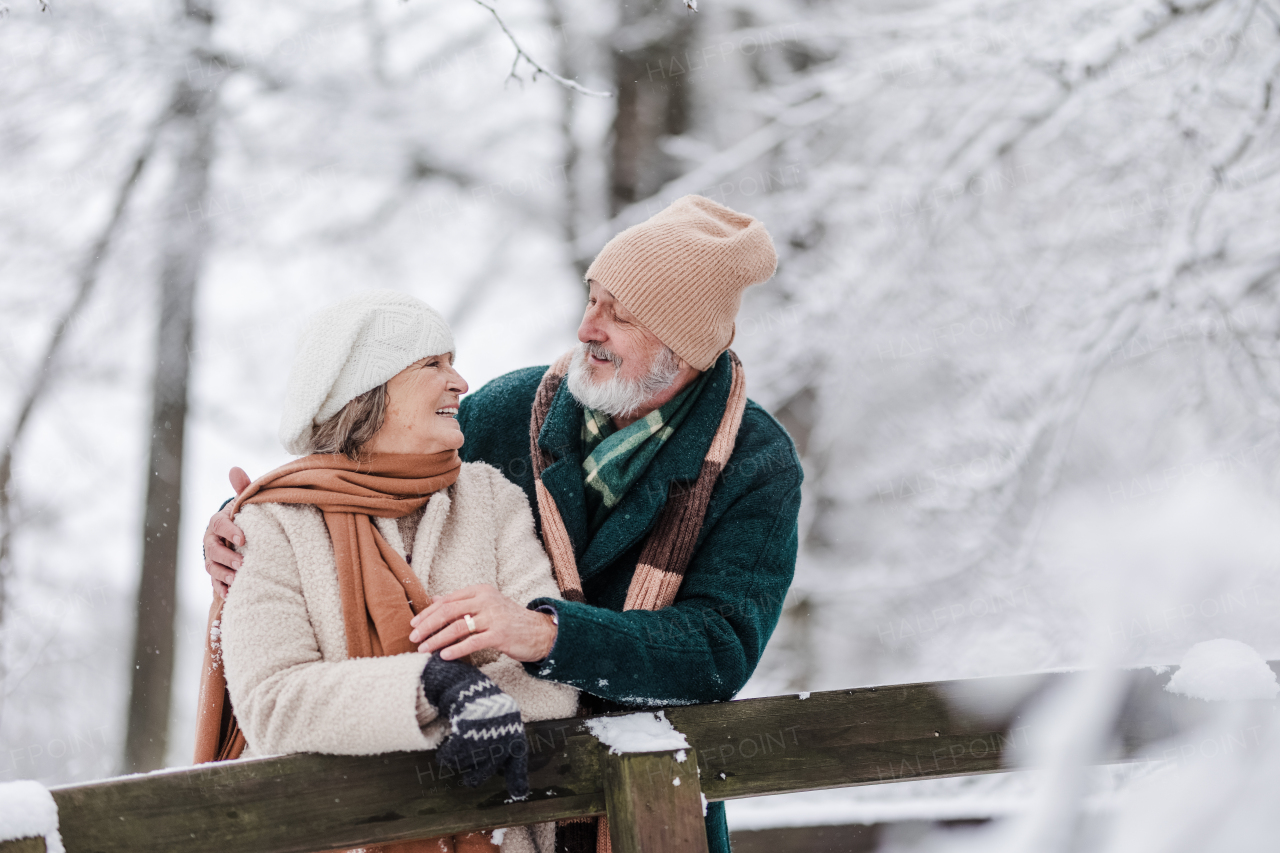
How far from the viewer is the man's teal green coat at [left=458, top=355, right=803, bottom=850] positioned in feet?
5.55

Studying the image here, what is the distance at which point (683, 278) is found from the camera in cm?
223

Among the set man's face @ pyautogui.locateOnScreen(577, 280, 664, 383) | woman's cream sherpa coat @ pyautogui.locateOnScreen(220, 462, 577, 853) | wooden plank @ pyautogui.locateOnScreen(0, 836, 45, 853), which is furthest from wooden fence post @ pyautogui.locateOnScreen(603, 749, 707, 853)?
man's face @ pyautogui.locateOnScreen(577, 280, 664, 383)

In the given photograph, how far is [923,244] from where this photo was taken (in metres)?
5.40

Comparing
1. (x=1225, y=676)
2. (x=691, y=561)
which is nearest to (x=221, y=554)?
(x=691, y=561)

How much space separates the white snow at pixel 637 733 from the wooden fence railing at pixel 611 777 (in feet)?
0.06

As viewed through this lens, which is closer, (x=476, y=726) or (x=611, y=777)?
(x=476, y=726)

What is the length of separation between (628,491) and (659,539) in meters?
0.14

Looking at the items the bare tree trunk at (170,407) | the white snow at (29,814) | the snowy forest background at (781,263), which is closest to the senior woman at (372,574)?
the white snow at (29,814)

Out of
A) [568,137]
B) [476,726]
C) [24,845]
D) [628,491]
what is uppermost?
[568,137]

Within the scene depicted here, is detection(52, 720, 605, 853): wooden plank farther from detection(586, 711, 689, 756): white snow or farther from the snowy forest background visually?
the snowy forest background

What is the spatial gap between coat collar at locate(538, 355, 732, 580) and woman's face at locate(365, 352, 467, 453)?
1.28 feet

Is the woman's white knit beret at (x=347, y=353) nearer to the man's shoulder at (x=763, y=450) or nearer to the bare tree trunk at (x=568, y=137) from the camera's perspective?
the man's shoulder at (x=763, y=450)

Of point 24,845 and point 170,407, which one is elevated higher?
point 170,407

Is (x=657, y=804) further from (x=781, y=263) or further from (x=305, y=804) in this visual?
(x=781, y=263)
